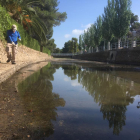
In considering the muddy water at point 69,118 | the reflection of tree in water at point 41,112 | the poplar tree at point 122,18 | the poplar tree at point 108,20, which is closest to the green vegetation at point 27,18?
the reflection of tree in water at point 41,112

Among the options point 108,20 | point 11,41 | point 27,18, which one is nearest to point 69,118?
point 11,41

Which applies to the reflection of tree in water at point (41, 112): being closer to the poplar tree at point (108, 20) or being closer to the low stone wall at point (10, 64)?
the low stone wall at point (10, 64)

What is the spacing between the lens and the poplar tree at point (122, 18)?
1930 cm

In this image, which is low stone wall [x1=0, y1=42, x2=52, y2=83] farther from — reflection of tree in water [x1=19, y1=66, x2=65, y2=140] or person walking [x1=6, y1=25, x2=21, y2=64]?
reflection of tree in water [x1=19, y1=66, x2=65, y2=140]

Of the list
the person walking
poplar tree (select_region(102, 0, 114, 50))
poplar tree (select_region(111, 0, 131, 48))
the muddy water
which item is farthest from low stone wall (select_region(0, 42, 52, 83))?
poplar tree (select_region(102, 0, 114, 50))

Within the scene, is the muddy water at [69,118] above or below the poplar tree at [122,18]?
below

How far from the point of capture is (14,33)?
21.6ft

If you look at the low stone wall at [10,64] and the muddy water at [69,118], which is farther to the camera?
the low stone wall at [10,64]

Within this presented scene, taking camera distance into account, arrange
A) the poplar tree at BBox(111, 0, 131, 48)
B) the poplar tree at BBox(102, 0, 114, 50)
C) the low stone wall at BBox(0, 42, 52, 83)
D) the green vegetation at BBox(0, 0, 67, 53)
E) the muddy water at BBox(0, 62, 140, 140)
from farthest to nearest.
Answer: the poplar tree at BBox(102, 0, 114, 50) → the poplar tree at BBox(111, 0, 131, 48) → the green vegetation at BBox(0, 0, 67, 53) → the low stone wall at BBox(0, 42, 52, 83) → the muddy water at BBox(0, 62, 140, 140)

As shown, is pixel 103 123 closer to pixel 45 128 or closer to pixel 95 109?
pixel 95 109

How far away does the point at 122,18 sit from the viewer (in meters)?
19.4

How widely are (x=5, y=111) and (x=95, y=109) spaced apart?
1.45 metres

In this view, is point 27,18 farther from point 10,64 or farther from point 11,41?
point 10,64

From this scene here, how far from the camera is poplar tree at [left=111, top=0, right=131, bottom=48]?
19.3m
